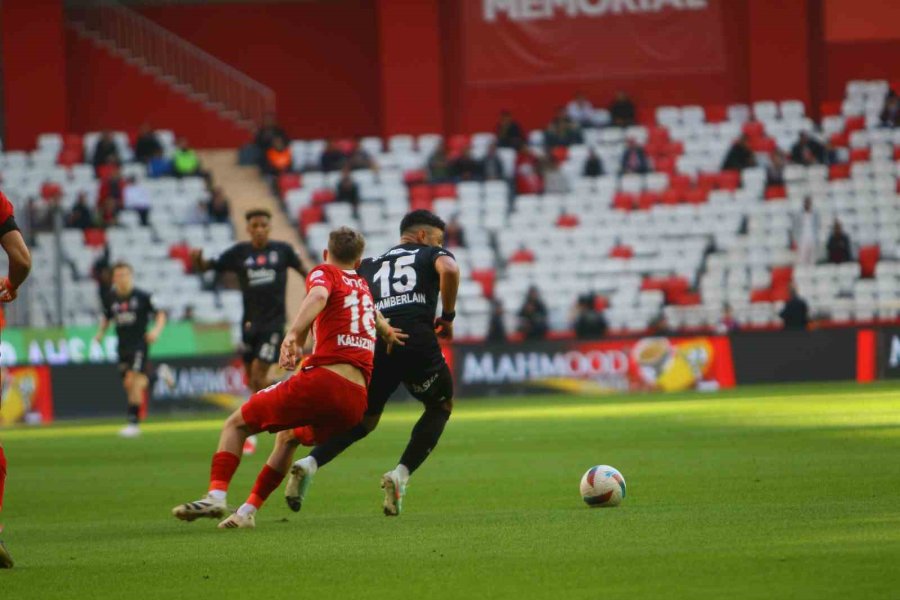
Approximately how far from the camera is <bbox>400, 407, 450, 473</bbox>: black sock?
11.2 m

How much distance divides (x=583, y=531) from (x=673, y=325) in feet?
72.8

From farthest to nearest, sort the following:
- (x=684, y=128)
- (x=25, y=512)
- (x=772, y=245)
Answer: (x=684, y=128)
(x=772, y=245)
(x=25, y=512)

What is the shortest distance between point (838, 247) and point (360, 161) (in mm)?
9950

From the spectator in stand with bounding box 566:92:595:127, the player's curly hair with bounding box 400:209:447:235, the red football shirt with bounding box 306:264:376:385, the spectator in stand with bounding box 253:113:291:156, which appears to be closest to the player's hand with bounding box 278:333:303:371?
the red football shirt with bounding box 306:264:376:385

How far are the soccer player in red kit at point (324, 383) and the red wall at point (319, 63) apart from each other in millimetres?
30987

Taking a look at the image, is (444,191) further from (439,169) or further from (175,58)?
(175,58)

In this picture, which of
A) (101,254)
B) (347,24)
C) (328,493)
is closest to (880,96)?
(347,24)

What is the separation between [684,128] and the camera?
1459 inches

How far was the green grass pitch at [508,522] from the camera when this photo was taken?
24.9 ft

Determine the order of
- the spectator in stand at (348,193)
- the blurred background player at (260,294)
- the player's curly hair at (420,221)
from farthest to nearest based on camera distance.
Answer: the spectator in stand at (348,193) → the blurred background player at (260,294) → the player's curly hair at (420,221)

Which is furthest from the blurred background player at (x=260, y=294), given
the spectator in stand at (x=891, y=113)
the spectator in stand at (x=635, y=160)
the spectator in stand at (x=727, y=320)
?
the spectator in stand at (x=891, y=113)

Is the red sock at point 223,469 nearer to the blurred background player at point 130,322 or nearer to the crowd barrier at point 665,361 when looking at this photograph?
the blurred background player at point 130,322

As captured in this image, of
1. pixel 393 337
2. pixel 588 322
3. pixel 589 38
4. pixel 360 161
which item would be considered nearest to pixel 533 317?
pixel 588 322

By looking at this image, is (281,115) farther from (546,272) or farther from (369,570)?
(369,570)
